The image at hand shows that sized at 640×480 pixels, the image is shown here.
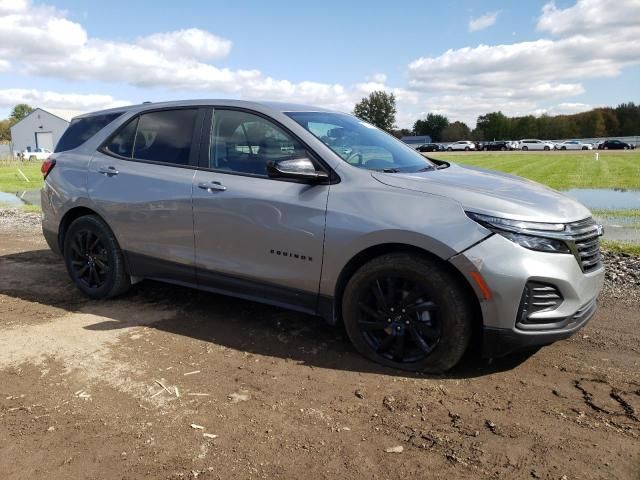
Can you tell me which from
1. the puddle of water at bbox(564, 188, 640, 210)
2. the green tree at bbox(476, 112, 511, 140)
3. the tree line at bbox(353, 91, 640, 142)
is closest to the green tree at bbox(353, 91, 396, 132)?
the tree line at bbox(353, 91, 640, 142)

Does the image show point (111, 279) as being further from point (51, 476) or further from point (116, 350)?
point (51, 476)

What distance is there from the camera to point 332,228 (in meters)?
3.69

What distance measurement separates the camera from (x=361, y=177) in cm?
373

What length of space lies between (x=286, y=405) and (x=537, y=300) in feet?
5.42

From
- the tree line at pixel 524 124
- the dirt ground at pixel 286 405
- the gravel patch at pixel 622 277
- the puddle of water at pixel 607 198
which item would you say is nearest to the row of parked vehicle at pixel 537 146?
the tree line at pixel 524 124

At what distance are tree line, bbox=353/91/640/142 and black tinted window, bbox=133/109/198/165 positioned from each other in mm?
94875

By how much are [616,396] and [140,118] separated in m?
4.45

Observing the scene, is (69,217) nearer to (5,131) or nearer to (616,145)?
(616,145)

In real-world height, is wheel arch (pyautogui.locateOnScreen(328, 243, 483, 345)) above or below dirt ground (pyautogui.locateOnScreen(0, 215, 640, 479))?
above

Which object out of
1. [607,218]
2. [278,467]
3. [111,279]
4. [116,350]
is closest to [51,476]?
[278,467]

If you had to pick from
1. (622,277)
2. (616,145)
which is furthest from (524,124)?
(622,277)

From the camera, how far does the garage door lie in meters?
80.9

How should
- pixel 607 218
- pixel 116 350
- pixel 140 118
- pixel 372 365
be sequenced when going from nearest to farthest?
pixel 372 365
pixel 116 350
pixel 140 118
pixel 607 218

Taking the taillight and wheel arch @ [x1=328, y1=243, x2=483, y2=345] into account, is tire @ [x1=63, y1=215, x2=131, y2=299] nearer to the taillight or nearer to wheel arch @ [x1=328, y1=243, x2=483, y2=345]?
the taillight
